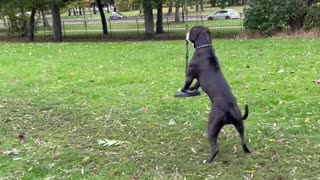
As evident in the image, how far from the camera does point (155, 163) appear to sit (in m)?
4.94

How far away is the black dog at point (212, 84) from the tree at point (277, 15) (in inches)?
598

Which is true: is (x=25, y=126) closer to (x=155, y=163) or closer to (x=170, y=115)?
(x=170, y=115)

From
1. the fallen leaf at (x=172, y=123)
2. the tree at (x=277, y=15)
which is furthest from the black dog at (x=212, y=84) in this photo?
the tree at (x=277, y=15)

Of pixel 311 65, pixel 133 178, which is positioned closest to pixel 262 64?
pixel 311 65

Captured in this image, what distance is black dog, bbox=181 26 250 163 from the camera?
15.0 ft

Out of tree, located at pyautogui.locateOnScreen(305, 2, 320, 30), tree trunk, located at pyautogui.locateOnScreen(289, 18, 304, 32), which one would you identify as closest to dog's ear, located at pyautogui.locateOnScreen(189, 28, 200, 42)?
tree, located at pyautogui.locateOnScreen(305, 2, 320, 30)

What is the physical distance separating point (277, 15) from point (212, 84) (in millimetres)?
15411

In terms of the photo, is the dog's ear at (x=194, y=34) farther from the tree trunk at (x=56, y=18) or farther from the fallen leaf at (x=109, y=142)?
the tree trunk at (x=56, y=18)

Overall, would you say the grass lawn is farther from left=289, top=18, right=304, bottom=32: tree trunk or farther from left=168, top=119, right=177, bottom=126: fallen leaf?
left=289, top=18, right=304, bottom=32: tree trunk

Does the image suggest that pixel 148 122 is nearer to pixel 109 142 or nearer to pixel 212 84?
pixel 109 142

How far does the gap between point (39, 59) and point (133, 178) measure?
30.8ft

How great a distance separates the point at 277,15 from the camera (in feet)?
62.9

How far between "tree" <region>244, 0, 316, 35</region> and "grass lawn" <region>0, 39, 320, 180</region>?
308 inches

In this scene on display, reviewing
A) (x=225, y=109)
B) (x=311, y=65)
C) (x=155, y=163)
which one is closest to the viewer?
(x=225, y=109)
